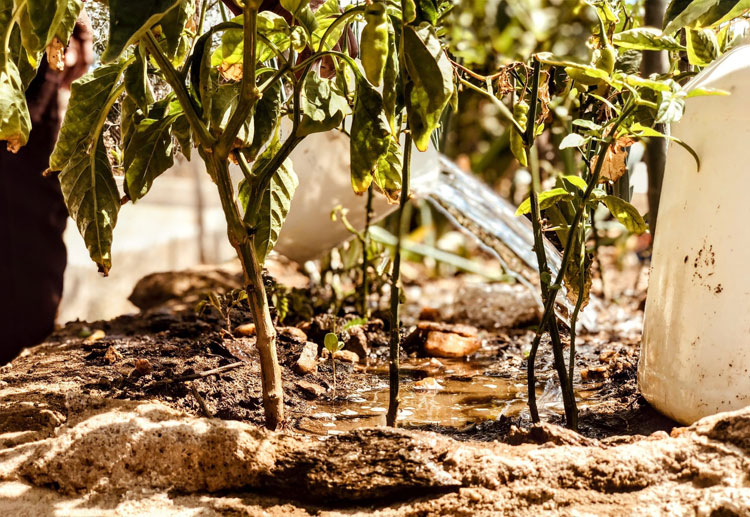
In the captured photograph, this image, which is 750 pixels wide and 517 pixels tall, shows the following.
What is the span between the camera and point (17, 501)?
103 centimetres

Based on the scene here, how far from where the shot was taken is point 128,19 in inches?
34.7

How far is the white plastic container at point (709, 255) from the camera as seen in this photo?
3.90 ft

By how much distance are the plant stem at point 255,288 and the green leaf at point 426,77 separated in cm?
29

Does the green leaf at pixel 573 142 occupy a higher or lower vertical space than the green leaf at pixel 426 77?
lower

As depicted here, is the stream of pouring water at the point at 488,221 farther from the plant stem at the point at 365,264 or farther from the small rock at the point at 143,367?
the small rock at the point at 143,367

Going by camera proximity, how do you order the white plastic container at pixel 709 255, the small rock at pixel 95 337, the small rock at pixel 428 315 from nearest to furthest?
the white plastic container at pixel 709 255 → the small rock at pixel 95 337 → the small rock at pixel 428 315

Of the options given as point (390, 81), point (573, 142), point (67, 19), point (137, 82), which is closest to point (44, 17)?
point (67, 19)

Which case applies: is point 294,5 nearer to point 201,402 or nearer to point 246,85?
point 246,85

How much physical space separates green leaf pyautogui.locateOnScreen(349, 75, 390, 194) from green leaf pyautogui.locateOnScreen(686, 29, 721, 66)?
0.53 metres

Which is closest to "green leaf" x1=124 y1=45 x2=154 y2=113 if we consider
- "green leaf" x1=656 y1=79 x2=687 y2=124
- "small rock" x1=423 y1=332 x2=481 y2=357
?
"green leaf" x1=656 y1=79 x2=687 y2=124

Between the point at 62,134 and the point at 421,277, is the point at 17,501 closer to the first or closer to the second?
the point at 62,134

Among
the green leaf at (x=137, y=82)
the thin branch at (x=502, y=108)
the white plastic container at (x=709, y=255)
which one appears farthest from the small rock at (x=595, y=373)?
the green leaf at (x=137, y=82)

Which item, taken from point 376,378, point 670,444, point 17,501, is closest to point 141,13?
point 17,501

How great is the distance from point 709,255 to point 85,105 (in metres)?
0.99
